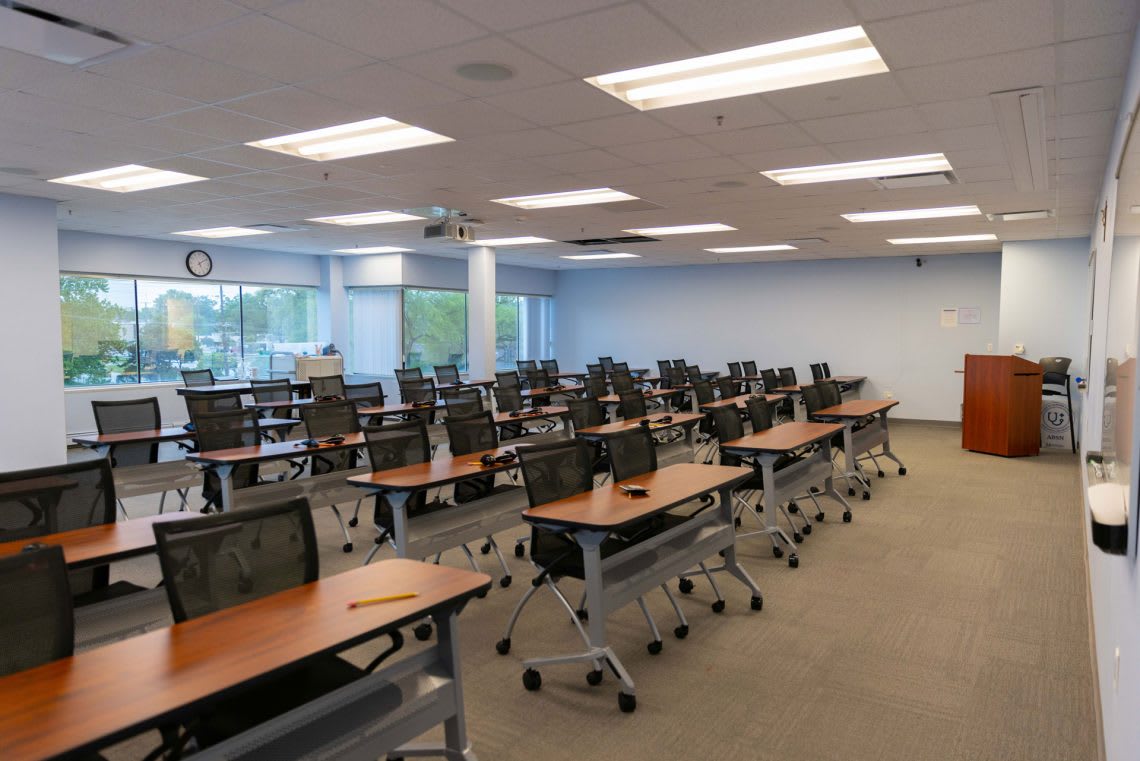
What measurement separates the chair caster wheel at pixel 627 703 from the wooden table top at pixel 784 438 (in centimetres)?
252

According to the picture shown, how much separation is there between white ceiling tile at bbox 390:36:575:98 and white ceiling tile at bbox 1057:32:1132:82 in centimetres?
238

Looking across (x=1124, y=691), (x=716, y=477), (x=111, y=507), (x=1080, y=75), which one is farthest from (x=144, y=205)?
(x=1124, y=691)

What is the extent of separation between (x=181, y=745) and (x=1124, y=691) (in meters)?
2.64

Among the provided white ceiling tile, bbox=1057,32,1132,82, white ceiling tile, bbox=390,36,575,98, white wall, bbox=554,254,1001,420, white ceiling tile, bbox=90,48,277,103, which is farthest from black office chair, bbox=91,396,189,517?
white wall, bbox=554,254,1001,420

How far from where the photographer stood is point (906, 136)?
496cm

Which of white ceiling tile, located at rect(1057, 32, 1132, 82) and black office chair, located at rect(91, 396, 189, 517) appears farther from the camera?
black office chair, located at rect(91, 396, 189, 517)

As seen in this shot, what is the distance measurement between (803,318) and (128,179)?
11118 mm

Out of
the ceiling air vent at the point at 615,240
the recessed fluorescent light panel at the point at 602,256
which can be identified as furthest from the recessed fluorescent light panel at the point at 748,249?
the ceiling air vent at the point at 615,240

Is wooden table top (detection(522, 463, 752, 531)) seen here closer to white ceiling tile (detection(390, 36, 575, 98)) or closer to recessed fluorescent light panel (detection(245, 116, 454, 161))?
white ceiling tile (detection(390, 36, 575, 98))

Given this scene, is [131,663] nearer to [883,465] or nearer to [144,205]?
[144,205]

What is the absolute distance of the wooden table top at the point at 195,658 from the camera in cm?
164

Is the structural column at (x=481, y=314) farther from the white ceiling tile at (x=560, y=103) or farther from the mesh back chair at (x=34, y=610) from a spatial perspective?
the mesh back chair at (x=34, y=610)

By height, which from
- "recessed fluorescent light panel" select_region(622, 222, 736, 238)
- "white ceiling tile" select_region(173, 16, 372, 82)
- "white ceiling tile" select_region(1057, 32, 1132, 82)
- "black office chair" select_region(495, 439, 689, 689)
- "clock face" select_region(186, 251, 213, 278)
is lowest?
"black office chair" select_region(495, 439, 689, 689)

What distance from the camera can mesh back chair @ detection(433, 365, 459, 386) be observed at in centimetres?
1067
